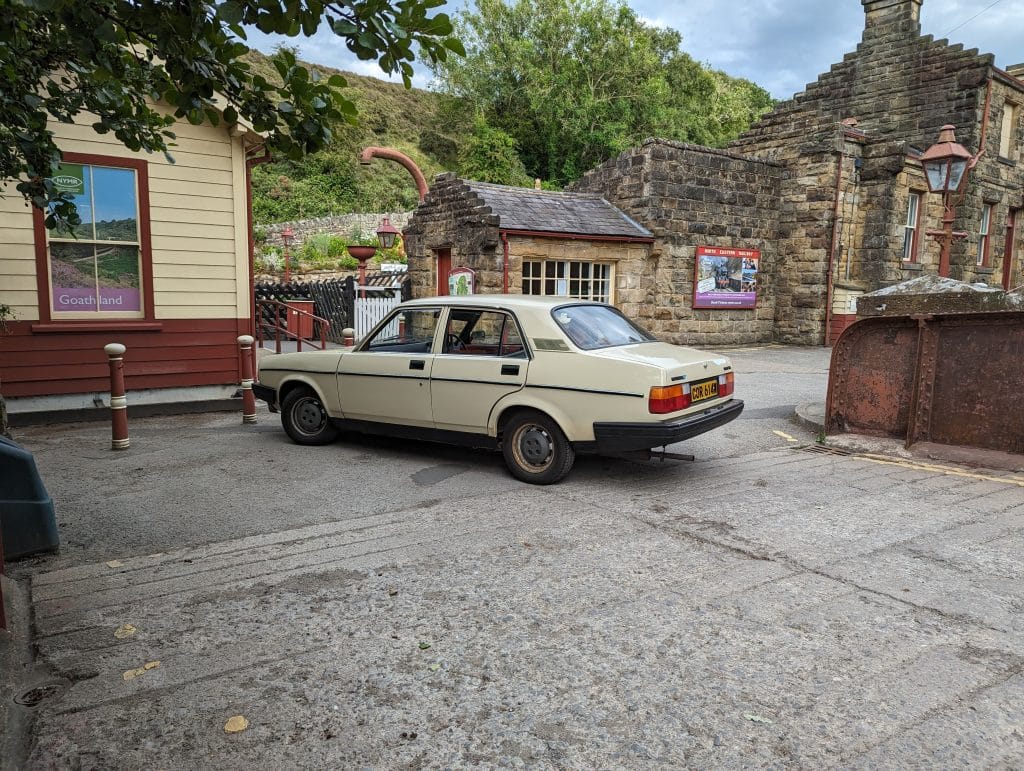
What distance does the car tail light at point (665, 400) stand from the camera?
5.47m

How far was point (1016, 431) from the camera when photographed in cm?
648

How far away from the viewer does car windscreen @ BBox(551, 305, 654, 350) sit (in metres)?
6.02

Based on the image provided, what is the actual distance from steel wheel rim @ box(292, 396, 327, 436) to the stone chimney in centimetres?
2098

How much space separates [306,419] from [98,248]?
3.60 metres

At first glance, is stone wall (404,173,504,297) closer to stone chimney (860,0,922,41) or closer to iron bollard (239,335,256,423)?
iron bollard (239,335,256,423)

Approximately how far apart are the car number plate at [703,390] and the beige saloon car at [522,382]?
16 mm

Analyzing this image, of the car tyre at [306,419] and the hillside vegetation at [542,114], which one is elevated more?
the hillside vegetation at [542,114]

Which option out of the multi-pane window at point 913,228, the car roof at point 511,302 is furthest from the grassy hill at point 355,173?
the car roof at point 511,302

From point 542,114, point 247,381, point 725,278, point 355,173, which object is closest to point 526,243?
point 725,278

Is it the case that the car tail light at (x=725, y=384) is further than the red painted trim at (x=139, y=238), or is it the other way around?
the red painted trim at (x=139, y=238)

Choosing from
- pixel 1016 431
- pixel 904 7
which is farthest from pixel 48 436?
pixel 904 7

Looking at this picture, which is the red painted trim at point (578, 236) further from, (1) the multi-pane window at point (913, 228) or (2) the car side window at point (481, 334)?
(2) the car side window at point (481, 334)

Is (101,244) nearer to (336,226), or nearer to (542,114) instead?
(336,226)

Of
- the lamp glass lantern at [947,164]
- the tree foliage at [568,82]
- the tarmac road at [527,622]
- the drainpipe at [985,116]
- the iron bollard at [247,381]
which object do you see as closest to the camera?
the tarmac road at [527,622]
